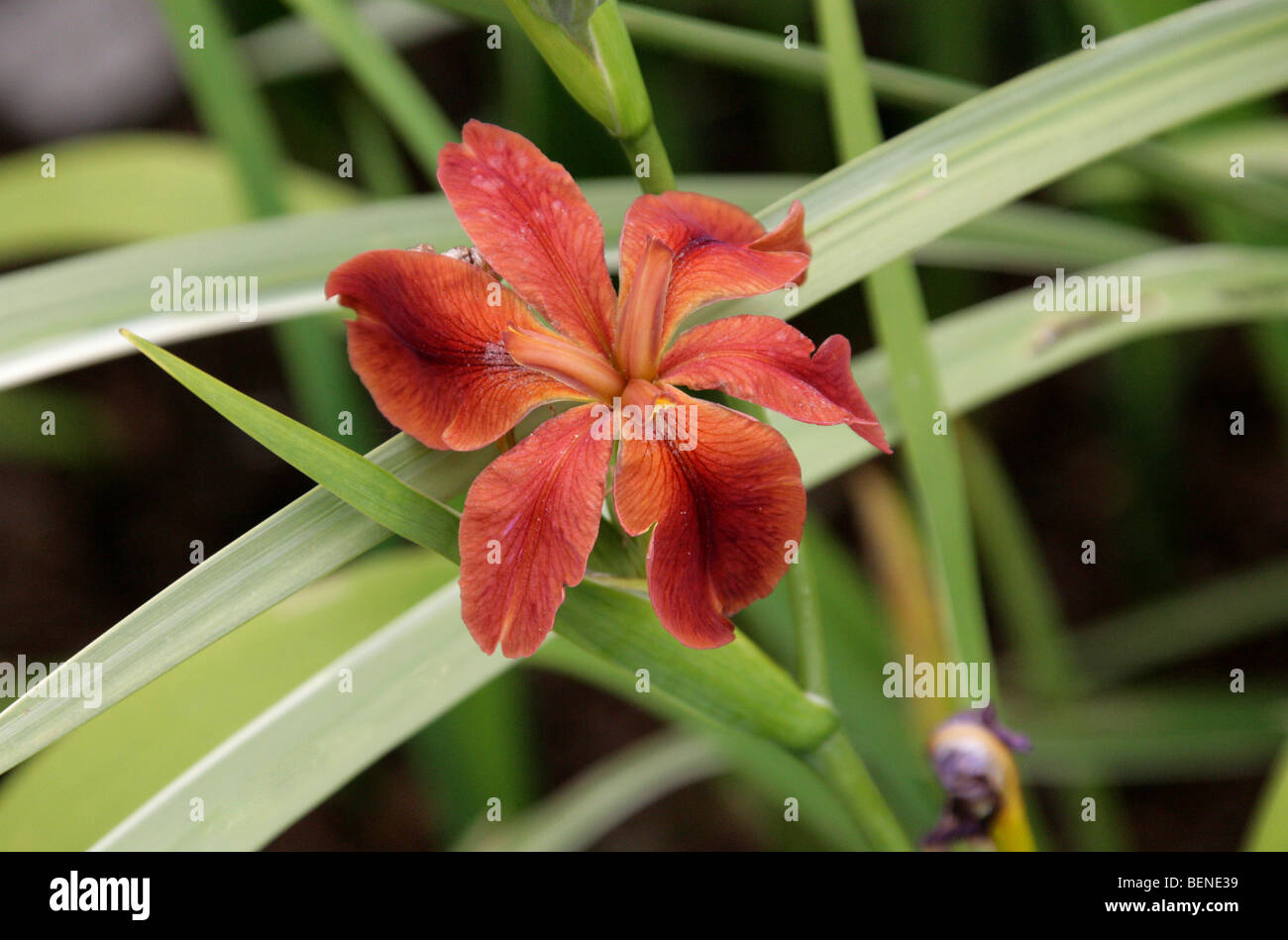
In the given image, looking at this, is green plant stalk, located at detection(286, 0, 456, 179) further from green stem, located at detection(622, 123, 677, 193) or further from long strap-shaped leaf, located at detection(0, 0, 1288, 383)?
green stem, located at detection(622, 123, 677, 193)

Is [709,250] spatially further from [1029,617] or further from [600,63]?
[1029,617]

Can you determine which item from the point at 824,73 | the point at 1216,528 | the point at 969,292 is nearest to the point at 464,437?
the point at 824,73

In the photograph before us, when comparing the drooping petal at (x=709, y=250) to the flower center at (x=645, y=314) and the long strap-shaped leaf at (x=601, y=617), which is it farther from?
the long strap-shaped leaf at (x=601, y=617)

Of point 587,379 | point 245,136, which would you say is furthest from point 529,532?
point 245,136

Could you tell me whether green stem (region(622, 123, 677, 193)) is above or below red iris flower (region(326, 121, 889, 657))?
above

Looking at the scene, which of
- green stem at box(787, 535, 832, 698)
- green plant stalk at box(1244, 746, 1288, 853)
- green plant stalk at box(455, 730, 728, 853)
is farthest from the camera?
green plant stalk at box(455, 730, 728, 853)

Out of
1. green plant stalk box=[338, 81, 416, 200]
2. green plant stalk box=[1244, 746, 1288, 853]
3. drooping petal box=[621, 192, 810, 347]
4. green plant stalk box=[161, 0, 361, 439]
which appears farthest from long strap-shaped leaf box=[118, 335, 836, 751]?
green plant stalk box=[338, 81, 416, 200]

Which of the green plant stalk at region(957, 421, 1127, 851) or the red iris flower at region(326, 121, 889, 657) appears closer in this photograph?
the red iris flower at region(326, 121, 889, 657)
